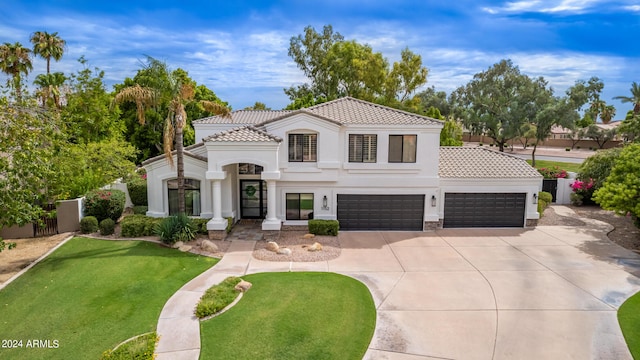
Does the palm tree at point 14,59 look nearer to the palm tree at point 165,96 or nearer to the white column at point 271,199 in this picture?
the palm tree at point 165,96

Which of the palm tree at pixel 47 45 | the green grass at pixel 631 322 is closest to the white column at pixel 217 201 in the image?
the green grass at pixel 631 322

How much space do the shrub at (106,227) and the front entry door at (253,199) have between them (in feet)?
21.1

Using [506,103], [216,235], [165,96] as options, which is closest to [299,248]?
[216,235]

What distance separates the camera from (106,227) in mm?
18781

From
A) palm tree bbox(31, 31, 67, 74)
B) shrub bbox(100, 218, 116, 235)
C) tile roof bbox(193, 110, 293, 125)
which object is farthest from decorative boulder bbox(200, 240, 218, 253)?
palm tree bbox(31, 31, 67, 74)

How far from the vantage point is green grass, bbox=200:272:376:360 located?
944cm

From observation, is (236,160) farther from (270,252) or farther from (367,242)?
(367,242)

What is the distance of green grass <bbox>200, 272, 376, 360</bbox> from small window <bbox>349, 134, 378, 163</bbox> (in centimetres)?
816

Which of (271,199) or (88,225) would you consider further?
(271,199)

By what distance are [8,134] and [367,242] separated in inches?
555

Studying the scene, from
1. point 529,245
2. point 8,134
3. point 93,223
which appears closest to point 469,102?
point 529,245

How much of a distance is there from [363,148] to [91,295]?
13.1 meters

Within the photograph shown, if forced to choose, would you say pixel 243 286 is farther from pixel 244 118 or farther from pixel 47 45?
pixel 47 45

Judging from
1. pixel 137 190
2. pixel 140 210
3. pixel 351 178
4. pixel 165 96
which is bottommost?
pixel 140 210
